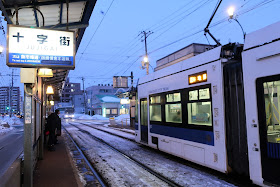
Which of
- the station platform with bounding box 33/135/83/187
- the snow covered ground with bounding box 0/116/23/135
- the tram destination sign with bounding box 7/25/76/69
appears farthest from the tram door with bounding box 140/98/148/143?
the snow covered ground with bounding box 0/116/23/135

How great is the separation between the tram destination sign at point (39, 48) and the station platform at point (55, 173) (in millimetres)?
3039

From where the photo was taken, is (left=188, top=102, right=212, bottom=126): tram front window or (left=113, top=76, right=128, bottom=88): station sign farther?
(left=113, top=76, right=128, bottom=88): station sign

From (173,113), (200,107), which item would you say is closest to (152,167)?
(173,113)

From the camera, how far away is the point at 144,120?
10.2 meters

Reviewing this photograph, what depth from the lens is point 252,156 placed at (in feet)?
15.5

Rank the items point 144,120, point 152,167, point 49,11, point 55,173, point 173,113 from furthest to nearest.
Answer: point 144,120, point 173,113, point 152,167, point 55,173, point 49,11

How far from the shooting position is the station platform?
18.9ft

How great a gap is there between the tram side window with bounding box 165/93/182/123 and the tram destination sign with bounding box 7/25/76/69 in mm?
3855

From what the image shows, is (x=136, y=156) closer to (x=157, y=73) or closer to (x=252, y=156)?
(x=157, y=73)

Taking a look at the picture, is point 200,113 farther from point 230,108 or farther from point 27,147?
point 27,147

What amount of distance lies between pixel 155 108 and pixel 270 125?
5063 mm

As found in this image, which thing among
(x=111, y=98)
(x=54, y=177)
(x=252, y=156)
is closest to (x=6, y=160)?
(x=54, y=177)

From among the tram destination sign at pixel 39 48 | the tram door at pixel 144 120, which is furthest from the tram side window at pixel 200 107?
the tram destination sign at pixel 39 48

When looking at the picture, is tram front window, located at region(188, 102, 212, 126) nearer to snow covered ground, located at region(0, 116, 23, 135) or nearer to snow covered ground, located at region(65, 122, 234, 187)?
snow covered ground, located at region(65, 122, 234, 187)
